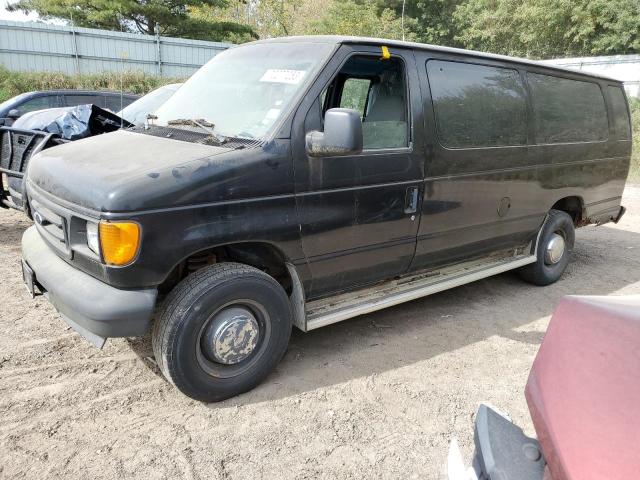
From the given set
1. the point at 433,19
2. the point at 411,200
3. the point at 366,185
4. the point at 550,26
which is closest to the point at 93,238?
the point at 366,185

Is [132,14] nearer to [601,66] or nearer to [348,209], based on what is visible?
[601,66]

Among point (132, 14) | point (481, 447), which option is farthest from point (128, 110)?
point (132, 14)

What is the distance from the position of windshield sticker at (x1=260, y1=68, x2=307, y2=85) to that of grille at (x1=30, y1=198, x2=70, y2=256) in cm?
→ 157

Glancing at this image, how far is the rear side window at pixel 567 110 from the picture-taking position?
472 cm

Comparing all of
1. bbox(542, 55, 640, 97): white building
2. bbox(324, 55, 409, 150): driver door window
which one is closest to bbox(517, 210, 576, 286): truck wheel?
bbox(324, 55, 409, 150): driver door window

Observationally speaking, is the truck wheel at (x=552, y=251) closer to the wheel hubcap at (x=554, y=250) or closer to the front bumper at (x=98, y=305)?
the wheel hubcap at (x=554, y=250)

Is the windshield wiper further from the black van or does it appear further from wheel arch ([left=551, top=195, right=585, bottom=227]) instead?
wheel arch ([left=551, top=195, right=585, bottom=227])

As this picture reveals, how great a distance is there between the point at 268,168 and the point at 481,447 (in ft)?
6.31

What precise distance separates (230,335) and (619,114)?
5.06 metres

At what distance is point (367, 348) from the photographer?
386cm

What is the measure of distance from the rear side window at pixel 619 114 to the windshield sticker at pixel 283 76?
4040mm

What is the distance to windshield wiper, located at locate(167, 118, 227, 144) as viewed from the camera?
10.3 ft

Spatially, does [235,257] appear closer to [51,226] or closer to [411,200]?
[51,226]

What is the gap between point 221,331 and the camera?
117 inches
